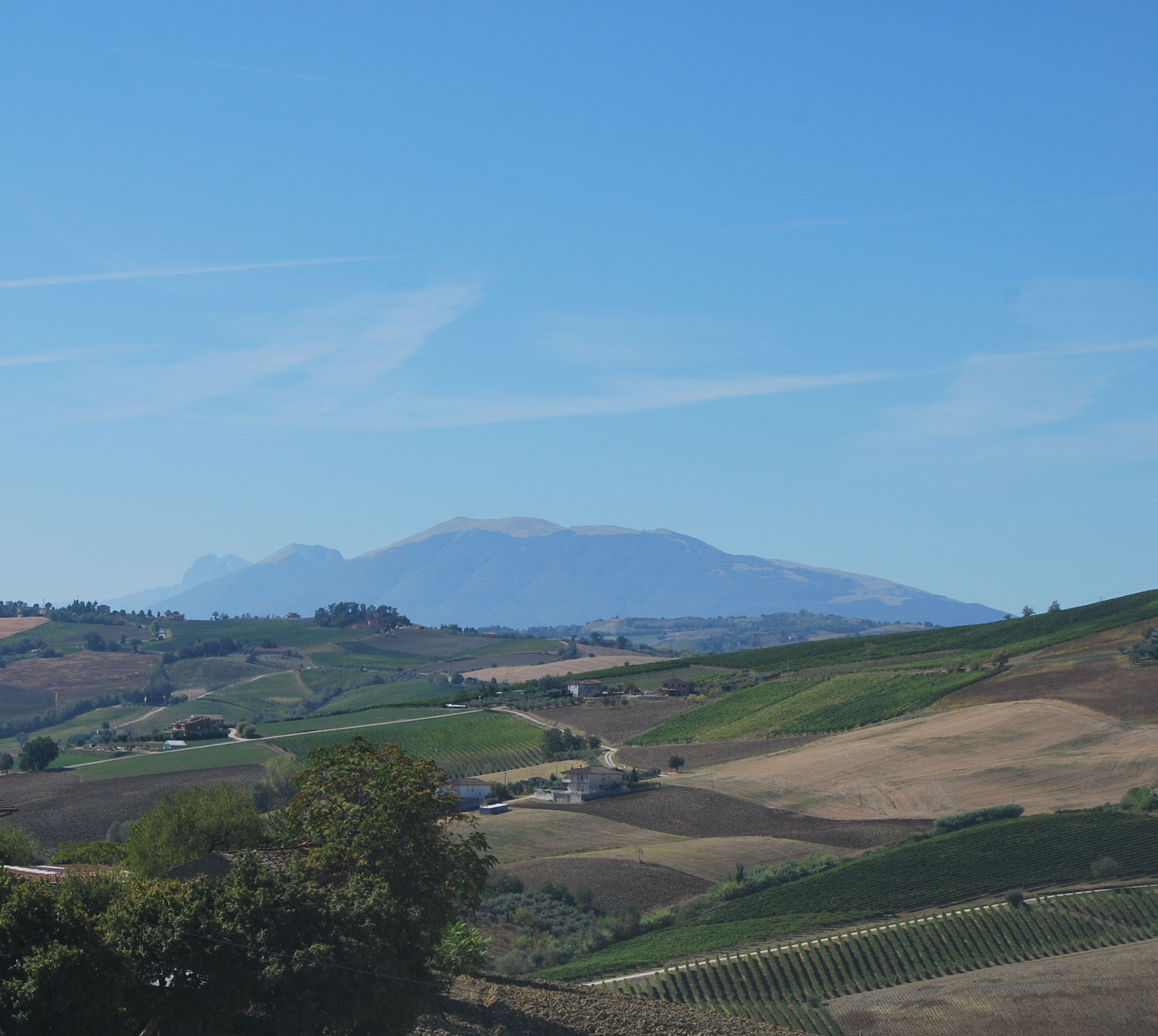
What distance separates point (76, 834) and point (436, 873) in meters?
53.6

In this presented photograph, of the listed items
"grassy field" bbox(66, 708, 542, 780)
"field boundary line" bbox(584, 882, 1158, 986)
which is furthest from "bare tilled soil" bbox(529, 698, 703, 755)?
"field boundary line" bbox(584, 882, 1158, 986)

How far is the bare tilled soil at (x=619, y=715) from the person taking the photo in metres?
124

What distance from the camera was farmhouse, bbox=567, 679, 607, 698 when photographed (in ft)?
490

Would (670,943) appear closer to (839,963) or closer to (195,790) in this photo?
(839,963)

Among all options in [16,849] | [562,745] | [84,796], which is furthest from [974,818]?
[84,796]

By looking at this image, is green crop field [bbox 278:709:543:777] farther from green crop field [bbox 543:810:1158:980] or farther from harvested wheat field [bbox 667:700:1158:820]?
green crop field [bbox 543:810:1158:980]

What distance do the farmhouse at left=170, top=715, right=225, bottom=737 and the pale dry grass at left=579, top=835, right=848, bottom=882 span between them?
68.5m

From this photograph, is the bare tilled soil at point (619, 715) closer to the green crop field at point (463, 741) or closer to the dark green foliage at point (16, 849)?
the green crop field at point (463, 741)

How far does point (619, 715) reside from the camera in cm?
13125

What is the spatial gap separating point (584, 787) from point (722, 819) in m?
14.4

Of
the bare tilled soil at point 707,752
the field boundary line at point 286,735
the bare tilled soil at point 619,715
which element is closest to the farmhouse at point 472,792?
the bare tilled soil at point 707,752

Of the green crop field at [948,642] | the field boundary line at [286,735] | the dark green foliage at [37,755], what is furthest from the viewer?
the green crop field at [948,642]

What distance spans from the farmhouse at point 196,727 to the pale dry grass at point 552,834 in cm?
5531

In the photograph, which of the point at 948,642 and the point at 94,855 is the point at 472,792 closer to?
the point at 94,855
